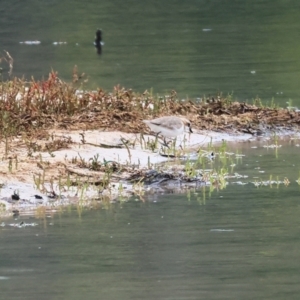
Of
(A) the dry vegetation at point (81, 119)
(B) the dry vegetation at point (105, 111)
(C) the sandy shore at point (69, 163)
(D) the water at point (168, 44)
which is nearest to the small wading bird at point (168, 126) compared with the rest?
(C) the sandy shore at point (69, 163)

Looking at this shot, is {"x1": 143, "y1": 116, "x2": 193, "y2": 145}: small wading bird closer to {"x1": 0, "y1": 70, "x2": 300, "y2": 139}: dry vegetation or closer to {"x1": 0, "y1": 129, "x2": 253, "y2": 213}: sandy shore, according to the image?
{"x1": 0, "y1": 129, "x2": 253, "y2": 213}: sandy shore

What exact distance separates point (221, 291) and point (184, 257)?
0.94 metres

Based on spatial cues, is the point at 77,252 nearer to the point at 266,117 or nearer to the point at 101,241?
the point at 101,241

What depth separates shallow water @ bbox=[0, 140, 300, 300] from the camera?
20.7 ft

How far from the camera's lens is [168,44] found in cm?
2600

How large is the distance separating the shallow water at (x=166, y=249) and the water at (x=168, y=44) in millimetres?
7190

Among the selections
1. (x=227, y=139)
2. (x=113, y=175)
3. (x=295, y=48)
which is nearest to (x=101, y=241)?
(x=113, y=175)

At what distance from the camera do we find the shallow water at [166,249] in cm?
630

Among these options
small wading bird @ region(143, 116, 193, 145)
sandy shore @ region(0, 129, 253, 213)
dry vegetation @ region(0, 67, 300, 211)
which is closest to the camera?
sandy shore @ region(0, 129, 253, 213)

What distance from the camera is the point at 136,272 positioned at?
6.71m

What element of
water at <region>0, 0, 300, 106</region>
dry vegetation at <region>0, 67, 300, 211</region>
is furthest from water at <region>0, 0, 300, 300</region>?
water at <region>0, 0, 300, 106</region>

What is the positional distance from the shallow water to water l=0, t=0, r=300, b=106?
23.6 ft

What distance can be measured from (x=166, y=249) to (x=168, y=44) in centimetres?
1890

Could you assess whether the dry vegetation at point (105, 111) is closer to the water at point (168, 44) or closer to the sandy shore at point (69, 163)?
the sandy shore at point (69, 163)
